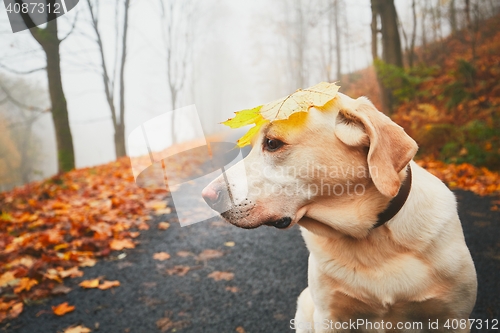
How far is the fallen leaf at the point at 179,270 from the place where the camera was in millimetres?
3341

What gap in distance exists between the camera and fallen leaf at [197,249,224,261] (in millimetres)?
3697

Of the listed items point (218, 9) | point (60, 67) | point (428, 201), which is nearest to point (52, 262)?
point (428, 201)

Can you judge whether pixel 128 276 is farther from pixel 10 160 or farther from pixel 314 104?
pixel 10 160

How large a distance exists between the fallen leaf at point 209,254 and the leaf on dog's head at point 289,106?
2.58m

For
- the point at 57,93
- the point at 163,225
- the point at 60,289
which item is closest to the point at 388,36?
the point at 163,225

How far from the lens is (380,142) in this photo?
1.44 m

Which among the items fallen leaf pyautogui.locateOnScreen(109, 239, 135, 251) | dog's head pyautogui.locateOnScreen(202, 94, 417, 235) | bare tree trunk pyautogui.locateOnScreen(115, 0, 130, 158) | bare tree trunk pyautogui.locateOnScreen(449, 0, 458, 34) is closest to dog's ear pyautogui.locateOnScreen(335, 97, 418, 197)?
dog's head pyautogui.locateOnScreen(202, 94, 417, 235)

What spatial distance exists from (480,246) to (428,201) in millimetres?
2396

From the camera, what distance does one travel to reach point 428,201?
5.60 ft

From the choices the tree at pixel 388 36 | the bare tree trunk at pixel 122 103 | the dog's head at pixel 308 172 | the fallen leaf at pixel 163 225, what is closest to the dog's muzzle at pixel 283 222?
the dog's head at pixel 308 172

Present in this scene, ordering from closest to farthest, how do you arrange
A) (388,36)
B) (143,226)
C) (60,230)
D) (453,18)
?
(60,230)
(143,226)
(388,36)
(453,18)

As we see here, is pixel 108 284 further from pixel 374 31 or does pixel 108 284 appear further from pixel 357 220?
pixel 374 31

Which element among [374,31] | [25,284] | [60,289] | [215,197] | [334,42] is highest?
[334,42]

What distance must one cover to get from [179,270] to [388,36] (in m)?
9.15
